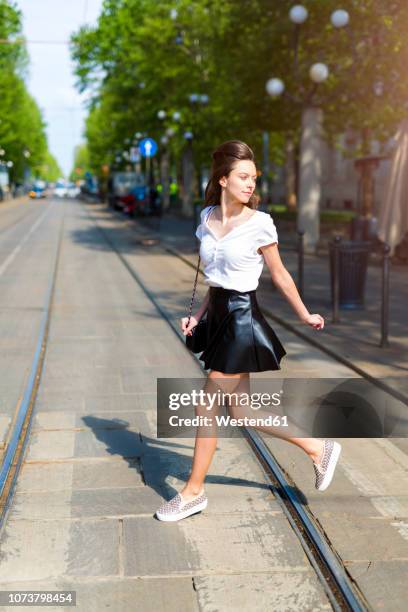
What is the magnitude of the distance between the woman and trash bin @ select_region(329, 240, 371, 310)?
25.1 ft

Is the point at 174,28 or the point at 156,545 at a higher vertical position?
the point at 174,28

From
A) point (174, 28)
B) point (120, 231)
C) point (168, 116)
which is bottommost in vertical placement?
point (120, 231)

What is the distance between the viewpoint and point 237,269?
4.09 m

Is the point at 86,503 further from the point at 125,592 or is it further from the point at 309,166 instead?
the point at 309,166

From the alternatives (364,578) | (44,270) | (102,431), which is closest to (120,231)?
(44,270)

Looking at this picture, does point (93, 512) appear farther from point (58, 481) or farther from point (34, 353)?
point (34, 353)

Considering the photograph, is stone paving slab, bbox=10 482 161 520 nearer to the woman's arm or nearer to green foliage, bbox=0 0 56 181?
the woman's arm

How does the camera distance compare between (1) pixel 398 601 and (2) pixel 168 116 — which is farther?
(2) pixel 168 116

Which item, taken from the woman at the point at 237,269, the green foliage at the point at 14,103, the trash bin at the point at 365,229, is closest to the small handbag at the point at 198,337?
the woman at the point at 237,269

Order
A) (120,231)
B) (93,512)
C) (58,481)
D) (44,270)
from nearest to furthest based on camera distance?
1. (93,512)
2. (58,481)
3. (44,270)
4. (120,231)

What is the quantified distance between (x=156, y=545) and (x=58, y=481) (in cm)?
110

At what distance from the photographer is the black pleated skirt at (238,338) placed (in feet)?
13.5

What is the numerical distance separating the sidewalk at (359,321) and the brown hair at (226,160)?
11.0ft

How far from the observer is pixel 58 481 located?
493cm
